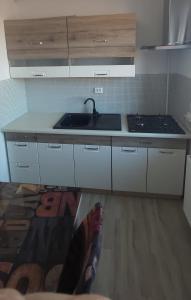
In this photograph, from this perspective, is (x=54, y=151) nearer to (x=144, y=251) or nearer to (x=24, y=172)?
(x=24, y=172)

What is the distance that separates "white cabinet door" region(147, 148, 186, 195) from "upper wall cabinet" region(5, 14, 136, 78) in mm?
910

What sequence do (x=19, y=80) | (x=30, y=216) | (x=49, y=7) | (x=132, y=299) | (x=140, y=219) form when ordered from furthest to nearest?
(x=19, y=80), (x=49, y=7), (x=140, y=219), (x=132, y=299), (x=30, y=216)

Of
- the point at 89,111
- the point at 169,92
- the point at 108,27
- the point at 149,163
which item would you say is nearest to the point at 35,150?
the point at 89,111

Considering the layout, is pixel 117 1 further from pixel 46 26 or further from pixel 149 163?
pixel 149 163

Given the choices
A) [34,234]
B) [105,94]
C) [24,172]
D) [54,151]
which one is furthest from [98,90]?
[34,234]

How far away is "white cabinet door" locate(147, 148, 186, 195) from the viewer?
106 inches

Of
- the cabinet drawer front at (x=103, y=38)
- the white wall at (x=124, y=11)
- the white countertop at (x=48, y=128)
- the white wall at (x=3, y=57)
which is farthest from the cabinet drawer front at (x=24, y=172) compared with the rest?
the white wall at (x=124, y=11)

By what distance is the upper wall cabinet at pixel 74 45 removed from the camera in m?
2.68

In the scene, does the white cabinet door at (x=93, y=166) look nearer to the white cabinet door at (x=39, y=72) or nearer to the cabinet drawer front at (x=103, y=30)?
the white cabinet door at (x=39, y=72)

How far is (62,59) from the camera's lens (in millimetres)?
2848

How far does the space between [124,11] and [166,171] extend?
5.95ft

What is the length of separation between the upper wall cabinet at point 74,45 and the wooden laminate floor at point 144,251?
144cm

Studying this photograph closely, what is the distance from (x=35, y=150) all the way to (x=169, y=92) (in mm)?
1712

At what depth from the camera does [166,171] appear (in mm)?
2756
